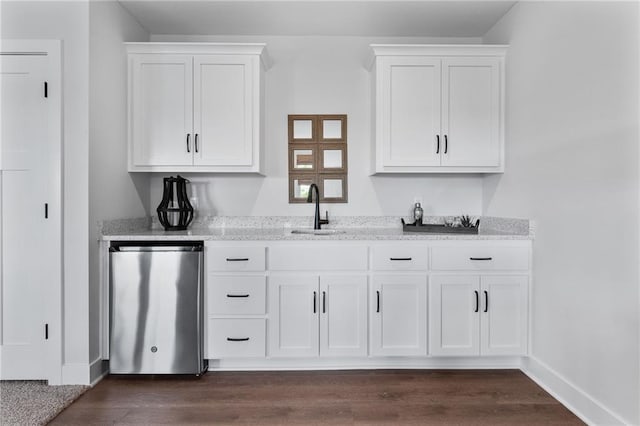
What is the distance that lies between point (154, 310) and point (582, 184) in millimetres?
2531

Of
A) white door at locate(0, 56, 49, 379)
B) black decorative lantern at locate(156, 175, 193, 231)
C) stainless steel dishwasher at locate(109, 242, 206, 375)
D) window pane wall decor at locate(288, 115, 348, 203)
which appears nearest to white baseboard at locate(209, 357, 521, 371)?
stainless steel dishwasher at locate(109, 242, 206, 375)

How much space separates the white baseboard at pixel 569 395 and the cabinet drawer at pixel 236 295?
5.73 ft

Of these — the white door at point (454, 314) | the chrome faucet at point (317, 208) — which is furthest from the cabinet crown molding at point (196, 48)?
the white door at point (454, 314)

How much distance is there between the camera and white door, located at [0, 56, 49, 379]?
93.1 inches

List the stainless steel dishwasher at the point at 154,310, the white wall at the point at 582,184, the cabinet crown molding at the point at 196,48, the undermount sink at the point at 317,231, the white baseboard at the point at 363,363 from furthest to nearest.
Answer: the undermount sink at the point at 317,231, the cabinet crown molding at the point at 196,48, the white baseboard at the point at 363,363, the stainless steel dishwasher at the point at 154,310, the white wall at the point at 582,184

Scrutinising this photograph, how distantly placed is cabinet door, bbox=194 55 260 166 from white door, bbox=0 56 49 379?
921mm

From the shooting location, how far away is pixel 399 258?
257 centimetres

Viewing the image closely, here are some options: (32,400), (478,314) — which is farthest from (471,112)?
(32,400)

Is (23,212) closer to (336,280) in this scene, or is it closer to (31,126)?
(31,126)

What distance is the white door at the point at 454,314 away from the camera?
2.57m

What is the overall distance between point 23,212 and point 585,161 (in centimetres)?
315

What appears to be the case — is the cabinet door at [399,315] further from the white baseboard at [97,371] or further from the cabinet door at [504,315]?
the white baseboard at [97,371]

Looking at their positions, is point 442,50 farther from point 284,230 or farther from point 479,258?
point 284,230

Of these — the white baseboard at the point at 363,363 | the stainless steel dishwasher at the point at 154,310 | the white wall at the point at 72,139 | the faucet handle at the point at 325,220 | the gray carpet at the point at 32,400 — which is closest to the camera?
the gray carpet at the point at 32,400
